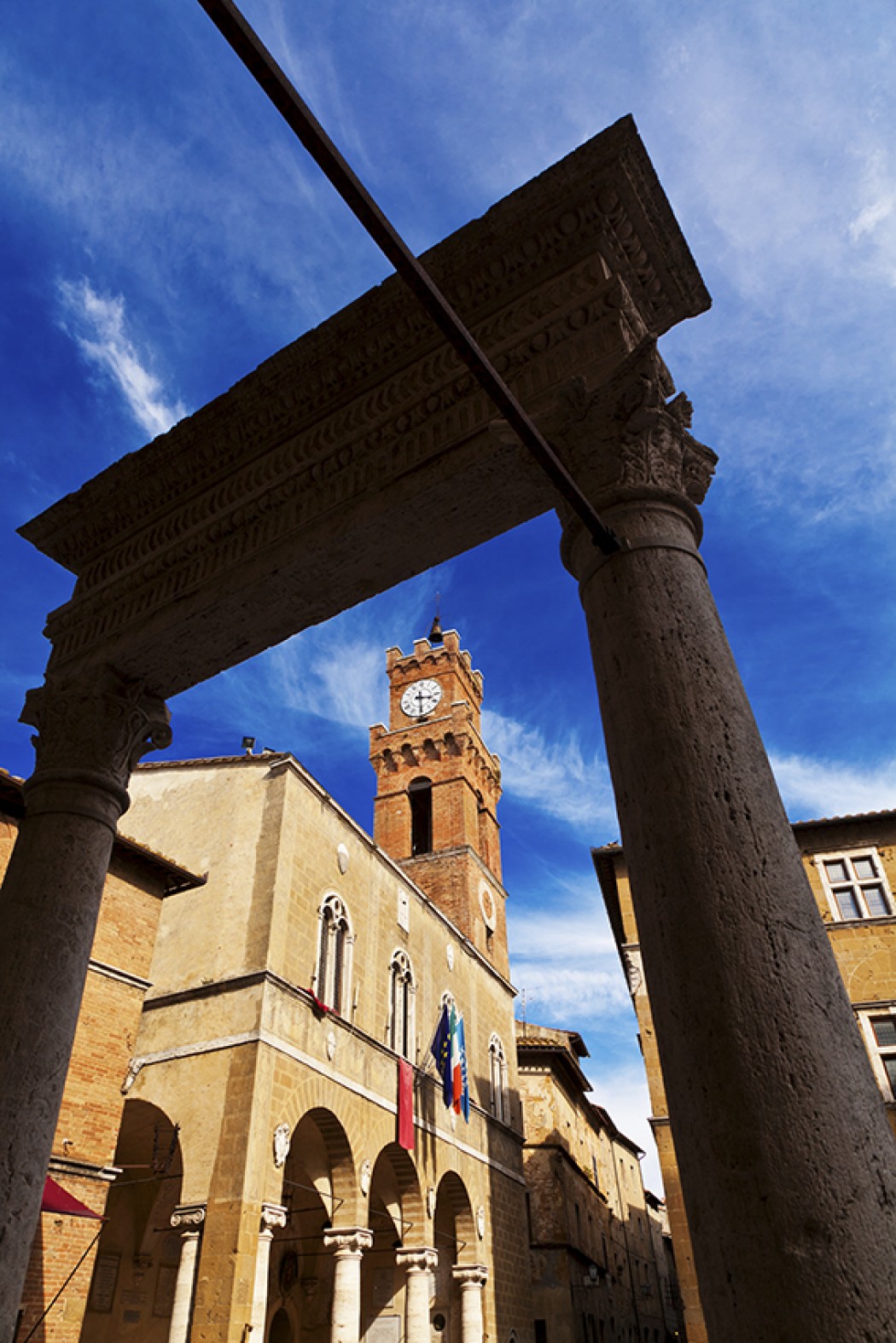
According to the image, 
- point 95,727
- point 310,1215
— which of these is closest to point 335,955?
point 310,1215

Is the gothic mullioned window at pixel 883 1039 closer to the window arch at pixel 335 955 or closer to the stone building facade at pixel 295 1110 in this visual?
the stone building facade at pixel 295 1110

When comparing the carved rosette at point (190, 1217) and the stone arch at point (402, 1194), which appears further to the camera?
the stone arch at point (402, 1194)

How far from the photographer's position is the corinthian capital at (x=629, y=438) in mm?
3568

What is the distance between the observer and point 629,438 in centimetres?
364

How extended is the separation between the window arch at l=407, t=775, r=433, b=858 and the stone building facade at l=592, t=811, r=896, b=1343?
12.7 metres

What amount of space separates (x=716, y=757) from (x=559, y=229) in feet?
8.53

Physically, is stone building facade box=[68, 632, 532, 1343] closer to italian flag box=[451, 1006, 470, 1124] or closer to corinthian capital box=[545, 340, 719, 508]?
italian flag box=[451, 1006, 470, 1124]

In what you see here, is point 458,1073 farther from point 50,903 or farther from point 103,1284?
point 50,903

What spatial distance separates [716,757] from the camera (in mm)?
2777

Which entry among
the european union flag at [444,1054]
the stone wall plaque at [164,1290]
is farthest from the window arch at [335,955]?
the stone wall plaque at [164,1290]

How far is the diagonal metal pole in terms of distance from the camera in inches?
88.0

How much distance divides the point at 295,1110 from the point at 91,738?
10.4m

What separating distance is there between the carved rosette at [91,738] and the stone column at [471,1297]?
58.6ft

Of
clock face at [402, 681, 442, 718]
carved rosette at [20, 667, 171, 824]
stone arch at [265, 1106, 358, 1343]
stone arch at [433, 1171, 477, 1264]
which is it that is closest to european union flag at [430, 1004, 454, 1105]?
stone arch at [433, 1171, 477, 1264]
